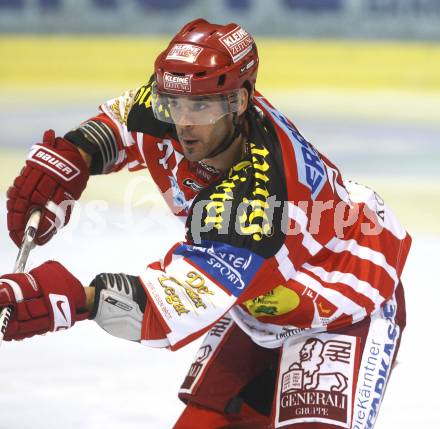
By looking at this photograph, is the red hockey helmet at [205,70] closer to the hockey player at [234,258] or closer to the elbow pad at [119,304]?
the hockey player at [234,258]

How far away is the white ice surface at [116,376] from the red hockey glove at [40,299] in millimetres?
→ 993

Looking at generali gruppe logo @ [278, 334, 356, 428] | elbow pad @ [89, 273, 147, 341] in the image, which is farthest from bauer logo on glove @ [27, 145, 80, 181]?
generali gruppe logo @ [278, 334, 356, 428]

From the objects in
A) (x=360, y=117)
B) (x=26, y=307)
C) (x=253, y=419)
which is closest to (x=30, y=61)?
(x=360, y=117)

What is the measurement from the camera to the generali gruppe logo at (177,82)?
2.85 meters

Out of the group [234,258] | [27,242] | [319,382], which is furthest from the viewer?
[27,242]

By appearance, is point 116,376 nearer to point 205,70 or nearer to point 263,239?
point 263,239

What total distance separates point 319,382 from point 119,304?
63 cm

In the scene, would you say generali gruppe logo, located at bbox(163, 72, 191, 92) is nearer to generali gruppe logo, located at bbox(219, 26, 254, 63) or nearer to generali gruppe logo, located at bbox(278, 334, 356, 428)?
generali gruppe logo, located at bbox(219, 26, 254, 63)

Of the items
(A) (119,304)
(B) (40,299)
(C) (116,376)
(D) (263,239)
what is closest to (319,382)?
(D) (263,239)

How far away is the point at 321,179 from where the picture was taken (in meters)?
3.05

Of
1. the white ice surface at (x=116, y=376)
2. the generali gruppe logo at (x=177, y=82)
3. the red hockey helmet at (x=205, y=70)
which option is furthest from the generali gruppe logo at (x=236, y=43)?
the white ice surface at (x=116, y=376)

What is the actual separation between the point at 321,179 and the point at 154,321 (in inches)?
23.5

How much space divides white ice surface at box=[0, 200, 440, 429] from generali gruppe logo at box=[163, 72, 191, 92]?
1.23 meters

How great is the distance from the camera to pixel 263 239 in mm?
2801
